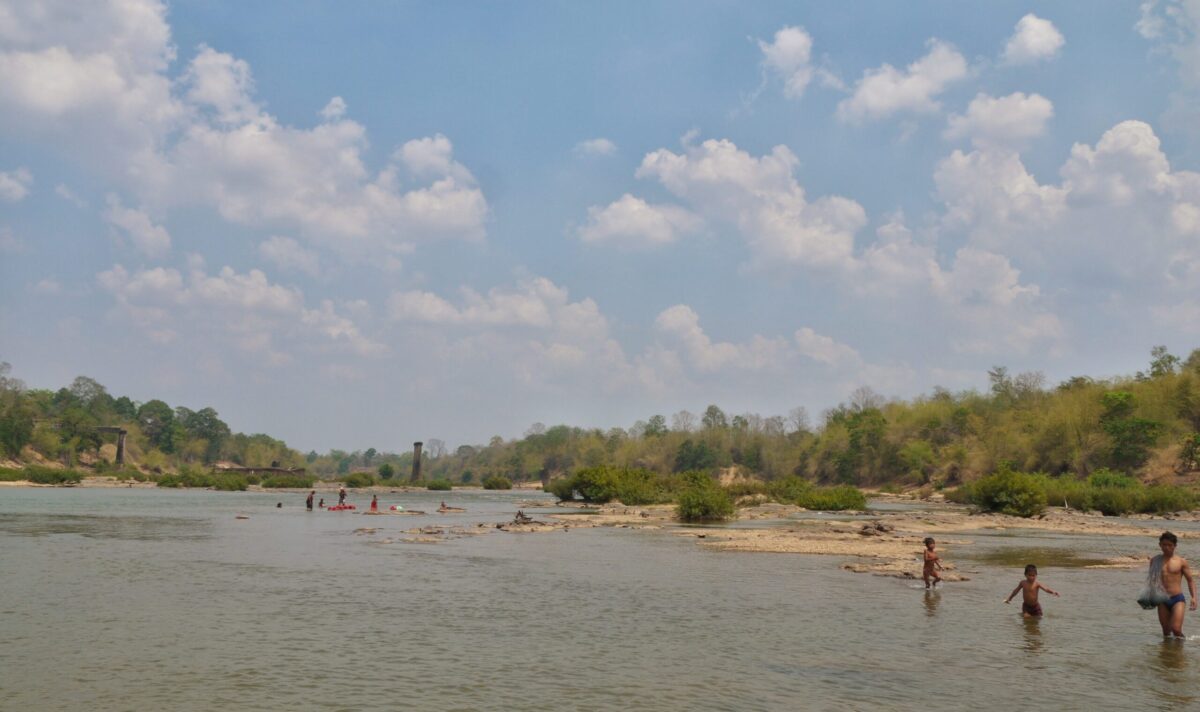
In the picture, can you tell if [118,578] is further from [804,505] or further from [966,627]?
[804,505]

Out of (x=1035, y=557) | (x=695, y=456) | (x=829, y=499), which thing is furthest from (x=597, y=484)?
(x=695, y=456)

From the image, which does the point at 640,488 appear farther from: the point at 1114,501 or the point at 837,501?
the point at 1114,501

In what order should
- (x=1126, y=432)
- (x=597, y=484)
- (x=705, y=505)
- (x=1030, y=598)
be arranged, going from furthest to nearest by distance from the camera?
(x=1126, y=432) → (x=597, y=484) → (x=705, y=505) → (x=1030, y=598)

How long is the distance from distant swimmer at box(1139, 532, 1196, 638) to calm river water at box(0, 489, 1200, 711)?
0.54m

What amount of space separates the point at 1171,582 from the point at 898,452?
395ft

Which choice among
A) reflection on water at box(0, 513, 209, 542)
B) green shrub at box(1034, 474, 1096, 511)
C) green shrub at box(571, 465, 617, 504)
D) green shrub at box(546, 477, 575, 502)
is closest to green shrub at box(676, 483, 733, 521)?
green shrub at box(571, 465, 617, 504)

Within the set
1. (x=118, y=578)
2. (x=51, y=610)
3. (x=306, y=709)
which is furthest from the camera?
(x=118, y=578)

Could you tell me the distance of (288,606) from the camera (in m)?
20.8

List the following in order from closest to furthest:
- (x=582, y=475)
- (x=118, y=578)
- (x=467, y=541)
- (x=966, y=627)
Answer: (x=966, y=627)
(x=118, y=578)
(x=467, y=541)
(x=582, y=475)

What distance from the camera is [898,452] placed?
130875 mm

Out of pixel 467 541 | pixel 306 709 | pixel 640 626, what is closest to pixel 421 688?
pixel 306 709

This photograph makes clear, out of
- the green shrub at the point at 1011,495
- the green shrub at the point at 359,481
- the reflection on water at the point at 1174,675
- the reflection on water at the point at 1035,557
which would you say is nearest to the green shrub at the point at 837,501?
the green shrub at the point at 1011,495

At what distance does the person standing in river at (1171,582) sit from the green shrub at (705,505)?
40.4 meters

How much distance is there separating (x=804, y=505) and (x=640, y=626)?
194 ft
